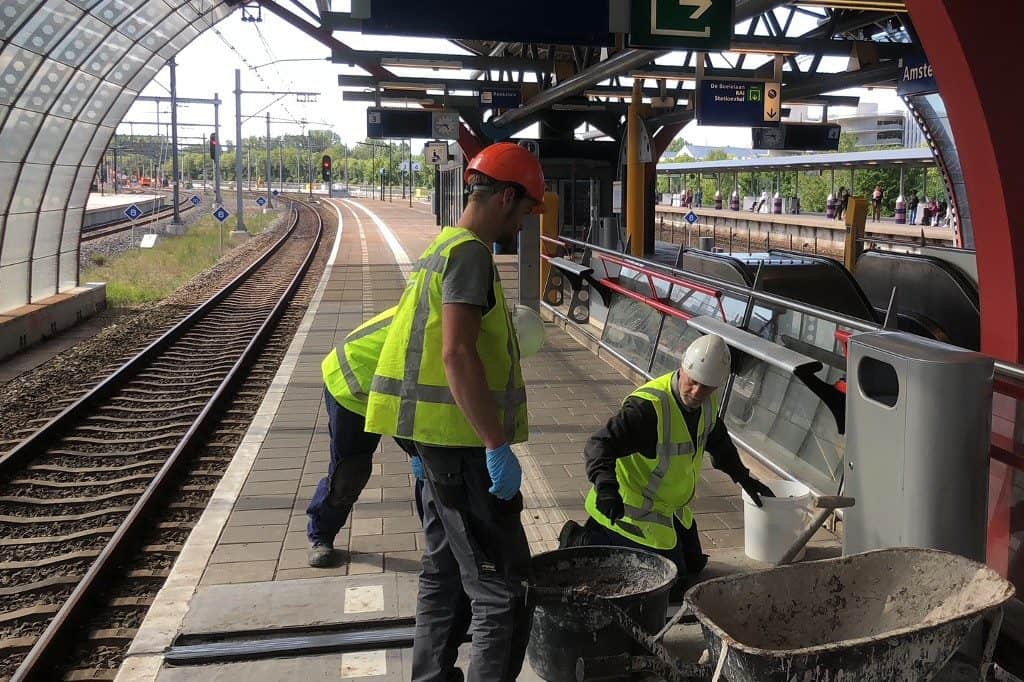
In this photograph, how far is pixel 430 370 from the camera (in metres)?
3.28

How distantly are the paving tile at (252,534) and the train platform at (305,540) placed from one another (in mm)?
11

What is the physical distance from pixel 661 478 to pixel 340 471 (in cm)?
160

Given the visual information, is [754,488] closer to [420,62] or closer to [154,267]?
[420,62]

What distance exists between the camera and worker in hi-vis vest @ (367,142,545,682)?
3.23 meters

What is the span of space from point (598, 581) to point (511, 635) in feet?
3.03

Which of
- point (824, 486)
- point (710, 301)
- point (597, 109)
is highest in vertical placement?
point (597, 109)

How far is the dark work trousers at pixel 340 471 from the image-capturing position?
15.8ft

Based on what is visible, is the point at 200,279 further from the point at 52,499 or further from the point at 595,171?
the point at 52,499

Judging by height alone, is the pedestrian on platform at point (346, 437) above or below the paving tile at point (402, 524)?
above

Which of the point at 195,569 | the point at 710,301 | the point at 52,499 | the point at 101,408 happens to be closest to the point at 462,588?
the point at 195,569

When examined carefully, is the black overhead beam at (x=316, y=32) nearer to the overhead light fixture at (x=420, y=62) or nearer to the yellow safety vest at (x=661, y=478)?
the overhead light fixture at (x=420, y=62)

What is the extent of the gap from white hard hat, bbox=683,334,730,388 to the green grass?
646 inches

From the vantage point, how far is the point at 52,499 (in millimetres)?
7125

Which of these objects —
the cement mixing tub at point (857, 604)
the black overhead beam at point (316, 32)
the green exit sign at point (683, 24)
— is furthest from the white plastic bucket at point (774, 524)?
the black overhead beam at point (316, 32)
